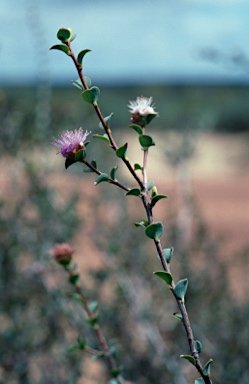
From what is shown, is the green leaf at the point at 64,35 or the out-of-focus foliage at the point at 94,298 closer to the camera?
the green leaf at the point at 64,35

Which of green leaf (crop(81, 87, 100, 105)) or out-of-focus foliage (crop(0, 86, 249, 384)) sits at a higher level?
out-of-focus foliage (crop(0, 86, 249, 384))

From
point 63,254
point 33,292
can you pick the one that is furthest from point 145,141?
point 33,292

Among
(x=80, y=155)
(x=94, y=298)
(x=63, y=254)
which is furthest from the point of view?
(x=94, y=298)

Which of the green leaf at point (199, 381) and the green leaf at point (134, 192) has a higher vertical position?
the green leaf at point (134, 192)

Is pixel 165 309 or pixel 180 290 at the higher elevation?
pixel 165 309

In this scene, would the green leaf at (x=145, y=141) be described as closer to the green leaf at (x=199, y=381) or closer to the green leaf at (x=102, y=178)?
the green leaf at (x=102, y=178)

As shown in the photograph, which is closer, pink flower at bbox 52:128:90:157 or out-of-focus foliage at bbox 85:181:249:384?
pink flower at bbox 52:128:90:157

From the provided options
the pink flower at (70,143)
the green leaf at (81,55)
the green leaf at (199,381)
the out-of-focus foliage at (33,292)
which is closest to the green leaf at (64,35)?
the green leaf at (81,55)

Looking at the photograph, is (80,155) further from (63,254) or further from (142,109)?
(63,254)

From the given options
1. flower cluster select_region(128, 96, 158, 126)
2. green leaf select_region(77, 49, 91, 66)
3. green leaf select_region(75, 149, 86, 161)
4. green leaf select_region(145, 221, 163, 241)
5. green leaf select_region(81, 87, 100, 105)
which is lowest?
green leaf select_region(145, 221, 163, 241)

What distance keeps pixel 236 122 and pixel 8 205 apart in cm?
2932

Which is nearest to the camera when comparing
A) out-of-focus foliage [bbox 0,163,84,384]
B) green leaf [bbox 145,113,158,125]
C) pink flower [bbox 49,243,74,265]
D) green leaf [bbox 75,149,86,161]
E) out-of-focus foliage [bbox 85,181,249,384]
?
green leaf [bbox 75,149,86,161]

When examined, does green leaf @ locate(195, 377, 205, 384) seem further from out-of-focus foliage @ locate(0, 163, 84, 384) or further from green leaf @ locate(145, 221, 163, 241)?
out-of-focus foliage @ locate(0, 163, 84, 384)

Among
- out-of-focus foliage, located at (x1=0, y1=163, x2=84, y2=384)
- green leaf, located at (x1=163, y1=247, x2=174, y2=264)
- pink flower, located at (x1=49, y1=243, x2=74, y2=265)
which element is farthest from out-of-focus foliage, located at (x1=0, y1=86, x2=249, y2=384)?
green leaf, located at (x1=163, y1=247, x2=174, y2=264)
